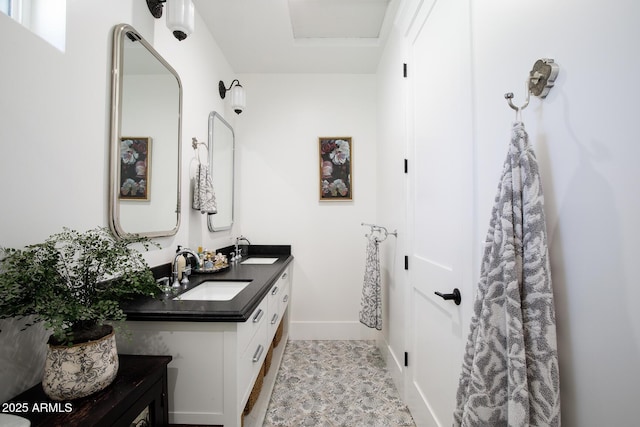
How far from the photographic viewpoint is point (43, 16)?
92cm

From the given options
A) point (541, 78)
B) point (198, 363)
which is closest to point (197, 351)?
point (198, 363)

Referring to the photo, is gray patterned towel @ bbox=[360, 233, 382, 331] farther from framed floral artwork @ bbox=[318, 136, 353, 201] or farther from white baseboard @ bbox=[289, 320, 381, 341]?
framed floral artwork @ bbox=[318, 136, 353, 201]

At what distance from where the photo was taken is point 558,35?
654mm

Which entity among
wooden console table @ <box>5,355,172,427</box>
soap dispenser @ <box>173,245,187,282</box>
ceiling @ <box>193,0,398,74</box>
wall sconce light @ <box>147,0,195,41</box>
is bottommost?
wooden console table @ <box>5,355,172,427</box>

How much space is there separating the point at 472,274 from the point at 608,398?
532mm

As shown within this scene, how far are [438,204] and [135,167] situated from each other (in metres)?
1.48

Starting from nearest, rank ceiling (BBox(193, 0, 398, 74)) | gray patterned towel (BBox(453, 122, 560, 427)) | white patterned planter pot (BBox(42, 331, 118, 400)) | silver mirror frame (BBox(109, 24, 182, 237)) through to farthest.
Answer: gray patterned towel (BBox(453, 122, 560, 427))
white patterned planter pot (BBox(42, 331, 118, 400))
silver mirror frame (BBox(109, 24, 182, 237))
ceiling (BBox(193, 0, 398, 74))

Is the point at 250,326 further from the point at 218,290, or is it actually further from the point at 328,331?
the point at 328,331

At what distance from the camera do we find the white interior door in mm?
1138

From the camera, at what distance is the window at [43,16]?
0.85m

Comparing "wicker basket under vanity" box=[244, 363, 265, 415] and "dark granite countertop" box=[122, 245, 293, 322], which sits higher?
"dark granite countertop" box=[122, 245, 293, 322]

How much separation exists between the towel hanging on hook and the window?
56.5 inches

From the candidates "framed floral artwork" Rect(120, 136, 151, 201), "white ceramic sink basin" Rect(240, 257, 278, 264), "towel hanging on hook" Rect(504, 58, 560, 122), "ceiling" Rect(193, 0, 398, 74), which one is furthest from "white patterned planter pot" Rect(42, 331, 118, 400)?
"ceiling" Rect(193, 0, 398, 74)

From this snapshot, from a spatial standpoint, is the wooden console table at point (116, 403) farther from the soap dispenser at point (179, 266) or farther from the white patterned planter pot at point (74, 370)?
the soap dispenser at point (179, 266)
